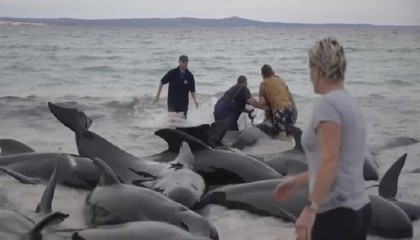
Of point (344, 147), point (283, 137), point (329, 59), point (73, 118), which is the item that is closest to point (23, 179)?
point (73, 118)

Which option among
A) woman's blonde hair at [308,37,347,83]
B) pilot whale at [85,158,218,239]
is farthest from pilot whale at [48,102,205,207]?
woman's blonde hair at [308,37,347,83]

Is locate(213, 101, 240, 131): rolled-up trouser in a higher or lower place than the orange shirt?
lower

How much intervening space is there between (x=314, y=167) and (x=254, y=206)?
3305 millimetres

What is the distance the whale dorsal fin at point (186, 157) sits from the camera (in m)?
8.28

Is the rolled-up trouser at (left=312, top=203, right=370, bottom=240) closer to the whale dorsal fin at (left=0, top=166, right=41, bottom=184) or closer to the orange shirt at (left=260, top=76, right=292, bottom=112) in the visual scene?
the whale dorsal fin at (left=0, top=166, right=41, bottom=184)

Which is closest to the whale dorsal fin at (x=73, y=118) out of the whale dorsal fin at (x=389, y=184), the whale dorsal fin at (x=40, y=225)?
the whale dorsal fin at (x=40, y=225)

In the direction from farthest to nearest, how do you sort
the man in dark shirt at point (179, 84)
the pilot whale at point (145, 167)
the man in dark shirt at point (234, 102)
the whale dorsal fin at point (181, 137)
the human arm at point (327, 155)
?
the man in dark shirt at point (179, 84), the man in dark shirt at point (234, 102), the whale dorsal fin at point (181, 137), the pilot whale at point (145, 167), the human arm at point (327, 155)

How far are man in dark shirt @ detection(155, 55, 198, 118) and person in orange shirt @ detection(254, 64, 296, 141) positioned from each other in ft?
7.26

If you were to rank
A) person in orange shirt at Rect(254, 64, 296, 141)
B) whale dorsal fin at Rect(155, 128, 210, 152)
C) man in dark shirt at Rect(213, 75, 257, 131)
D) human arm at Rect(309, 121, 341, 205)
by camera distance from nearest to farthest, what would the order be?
human arm at Rect(309, 121, 341, 205)
whale dorsal fin at Rect(155, 128, 210, 152)
person in orange shirt at Rect(254, 64, 296, 141)
man in dark shirt at Rect(213, 75, 257, 131)

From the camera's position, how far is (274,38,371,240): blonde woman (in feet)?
13.4

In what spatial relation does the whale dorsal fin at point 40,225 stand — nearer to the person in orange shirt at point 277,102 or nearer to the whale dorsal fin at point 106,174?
the whale dorsal fin at point 106,174

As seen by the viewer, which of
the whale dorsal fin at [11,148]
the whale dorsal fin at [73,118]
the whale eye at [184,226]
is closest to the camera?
the whale eye at [184,226]

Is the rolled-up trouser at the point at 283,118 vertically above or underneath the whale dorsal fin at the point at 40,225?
underneath

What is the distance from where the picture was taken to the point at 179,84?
1516 cm
